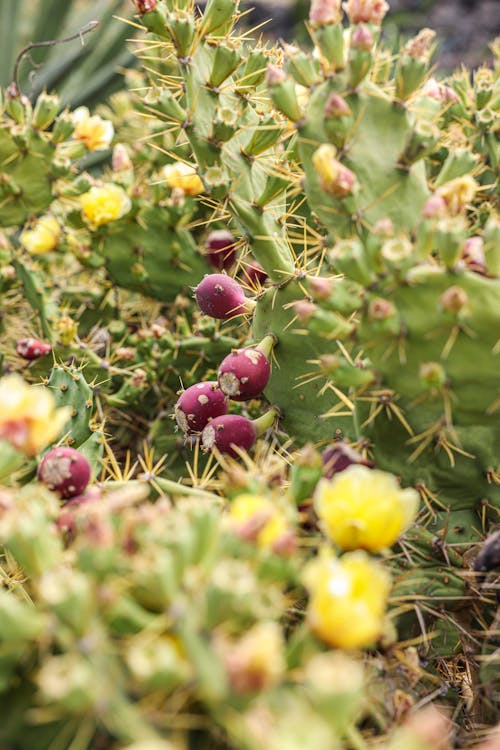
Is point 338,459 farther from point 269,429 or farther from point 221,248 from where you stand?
point 221,248

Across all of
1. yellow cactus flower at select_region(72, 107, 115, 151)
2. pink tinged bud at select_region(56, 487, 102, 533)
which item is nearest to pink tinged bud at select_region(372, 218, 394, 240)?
pink tinged bud at select_region(56, 487, 102, 533)

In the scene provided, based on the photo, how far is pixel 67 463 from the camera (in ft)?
3.37

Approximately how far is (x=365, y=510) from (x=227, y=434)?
0.43 metres

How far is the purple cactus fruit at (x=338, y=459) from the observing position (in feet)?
3.34

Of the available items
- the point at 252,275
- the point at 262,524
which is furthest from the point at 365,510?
the point at 252,275

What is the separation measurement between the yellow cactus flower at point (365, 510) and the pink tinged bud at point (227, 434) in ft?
1.28

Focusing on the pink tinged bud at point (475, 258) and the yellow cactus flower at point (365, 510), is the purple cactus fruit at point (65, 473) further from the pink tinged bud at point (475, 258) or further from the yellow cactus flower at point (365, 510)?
the pink tinged bud at point (475, 258)

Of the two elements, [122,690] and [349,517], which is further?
[349,517]

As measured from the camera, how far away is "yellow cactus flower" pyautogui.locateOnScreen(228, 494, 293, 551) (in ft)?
2.50

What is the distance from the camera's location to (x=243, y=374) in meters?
1.20

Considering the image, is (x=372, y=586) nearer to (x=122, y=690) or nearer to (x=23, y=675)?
(x=122, y=690)

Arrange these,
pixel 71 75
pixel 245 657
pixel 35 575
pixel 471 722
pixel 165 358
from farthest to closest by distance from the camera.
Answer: pixel 71 75 → pixel 165 358 → pixel 471 722 → pixel 35 575 → pixel 245 657

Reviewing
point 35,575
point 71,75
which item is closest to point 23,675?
point 35,575

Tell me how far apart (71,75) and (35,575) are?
315 centimetres
